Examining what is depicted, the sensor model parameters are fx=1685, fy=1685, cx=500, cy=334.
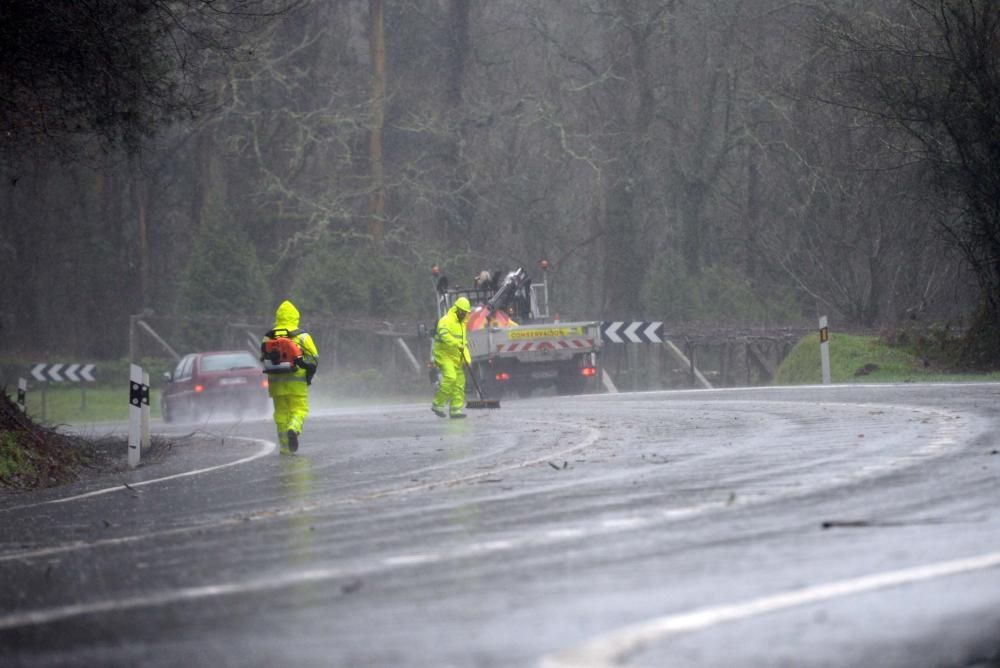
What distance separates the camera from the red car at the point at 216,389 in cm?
3519

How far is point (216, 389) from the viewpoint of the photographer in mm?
35281

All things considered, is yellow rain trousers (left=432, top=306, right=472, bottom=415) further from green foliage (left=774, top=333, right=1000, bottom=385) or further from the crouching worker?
green foliage (left=774, top=333, right=1000, bottom=385)

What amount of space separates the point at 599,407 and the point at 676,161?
25886 mm

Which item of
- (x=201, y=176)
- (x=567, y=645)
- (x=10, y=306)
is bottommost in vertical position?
(x=567, y=645)

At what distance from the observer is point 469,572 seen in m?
7.47

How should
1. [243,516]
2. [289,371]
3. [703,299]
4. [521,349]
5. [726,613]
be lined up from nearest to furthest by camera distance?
[726,613] < [243,516] < [289,371] < [521,349] < [703,299]

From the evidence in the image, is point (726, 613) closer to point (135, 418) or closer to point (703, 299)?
point (135, 418)

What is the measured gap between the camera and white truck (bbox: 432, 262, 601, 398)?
1318 inches

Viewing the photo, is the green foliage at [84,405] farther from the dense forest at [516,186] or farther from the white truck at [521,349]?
the white truck at [521,349]

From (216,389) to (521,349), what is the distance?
6.65 metres

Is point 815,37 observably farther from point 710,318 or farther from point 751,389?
point 710,318

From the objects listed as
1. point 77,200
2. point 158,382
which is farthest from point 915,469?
point 77,200

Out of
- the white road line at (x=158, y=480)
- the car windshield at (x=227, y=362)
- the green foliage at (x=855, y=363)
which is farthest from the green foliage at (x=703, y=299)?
the white road line at (x=158, y=480)

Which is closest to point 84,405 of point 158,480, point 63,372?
point 63,372
